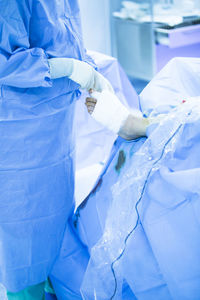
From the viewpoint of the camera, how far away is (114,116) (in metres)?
0.90

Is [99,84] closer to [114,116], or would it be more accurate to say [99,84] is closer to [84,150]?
[114,116]

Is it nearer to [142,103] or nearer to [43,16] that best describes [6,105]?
[43,16]

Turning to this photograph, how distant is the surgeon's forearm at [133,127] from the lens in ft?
3.01

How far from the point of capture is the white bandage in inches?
35.3

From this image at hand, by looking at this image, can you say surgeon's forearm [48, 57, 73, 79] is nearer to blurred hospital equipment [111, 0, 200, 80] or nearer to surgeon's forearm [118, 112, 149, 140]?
surgeon's forearm [118, 112, 149, 140]

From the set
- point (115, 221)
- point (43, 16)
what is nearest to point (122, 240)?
point (115, 221)

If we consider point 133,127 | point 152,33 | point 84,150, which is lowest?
point 84,150

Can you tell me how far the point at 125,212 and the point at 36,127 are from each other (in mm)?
288

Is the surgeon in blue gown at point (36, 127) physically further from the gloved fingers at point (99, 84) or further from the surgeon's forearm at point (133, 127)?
the surgeon's forearm at point (133, 127)

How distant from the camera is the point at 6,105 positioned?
818 mm

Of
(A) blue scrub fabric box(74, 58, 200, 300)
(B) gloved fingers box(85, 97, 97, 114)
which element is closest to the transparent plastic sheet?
(A) blue scrub fabric box(74, 58, 200, 300)

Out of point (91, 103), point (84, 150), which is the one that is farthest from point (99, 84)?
point (84, 150)

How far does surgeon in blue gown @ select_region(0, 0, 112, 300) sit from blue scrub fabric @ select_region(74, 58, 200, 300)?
0.17 metres

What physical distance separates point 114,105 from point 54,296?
2.19 feet
